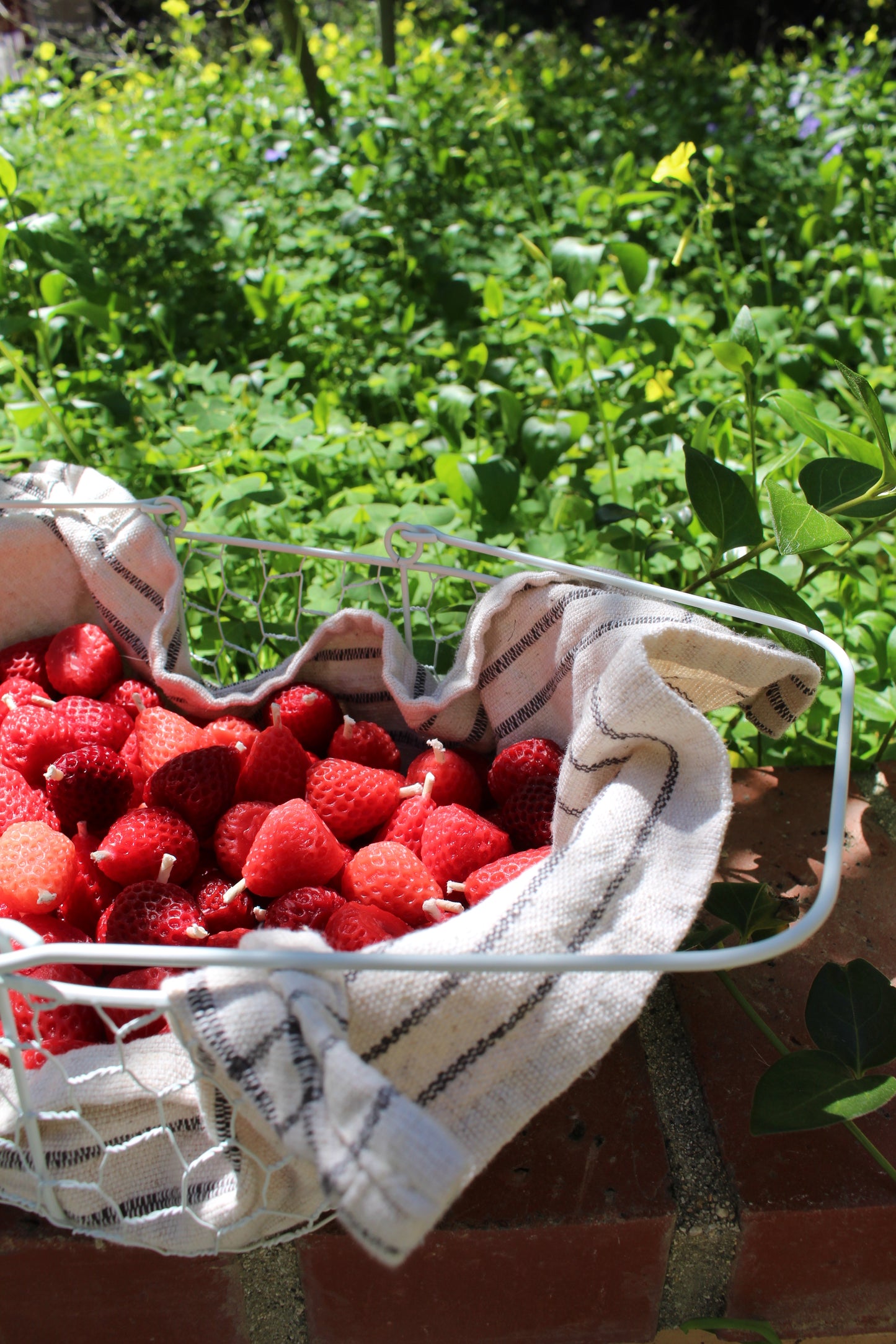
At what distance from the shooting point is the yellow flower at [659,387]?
5.17ft

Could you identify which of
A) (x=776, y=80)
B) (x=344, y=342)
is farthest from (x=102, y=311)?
(x=776, y=80)

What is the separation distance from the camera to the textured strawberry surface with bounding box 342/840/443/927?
85 cm

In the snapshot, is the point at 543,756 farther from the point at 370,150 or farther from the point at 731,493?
the point at 370,150

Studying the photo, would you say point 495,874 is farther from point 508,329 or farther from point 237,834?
point 508,329

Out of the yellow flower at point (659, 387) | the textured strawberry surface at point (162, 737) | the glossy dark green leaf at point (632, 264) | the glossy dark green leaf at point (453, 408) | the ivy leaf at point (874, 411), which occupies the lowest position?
the textured strawberry surface at point (162, 737)

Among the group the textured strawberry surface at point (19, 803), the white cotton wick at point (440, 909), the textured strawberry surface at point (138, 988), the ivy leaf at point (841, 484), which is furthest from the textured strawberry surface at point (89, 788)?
the ivy leaf at point (841, 484)

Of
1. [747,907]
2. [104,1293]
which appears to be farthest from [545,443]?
[104,1293]

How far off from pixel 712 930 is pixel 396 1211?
1.38 ft

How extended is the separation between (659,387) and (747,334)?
698 mm

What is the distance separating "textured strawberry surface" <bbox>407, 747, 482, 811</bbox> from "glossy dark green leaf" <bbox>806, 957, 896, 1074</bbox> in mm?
358

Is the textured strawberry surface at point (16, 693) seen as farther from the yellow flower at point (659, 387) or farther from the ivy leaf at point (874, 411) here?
the yellow flower at point (659, 387)

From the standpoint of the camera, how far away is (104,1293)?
2.44 ft

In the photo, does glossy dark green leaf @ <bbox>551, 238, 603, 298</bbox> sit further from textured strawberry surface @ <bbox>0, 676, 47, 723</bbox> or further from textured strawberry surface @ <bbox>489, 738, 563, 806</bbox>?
Answer: textured strawberry surface @ <bbox>0, 676, 47, 723</bbox>

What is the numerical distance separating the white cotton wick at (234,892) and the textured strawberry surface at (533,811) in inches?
9.7
